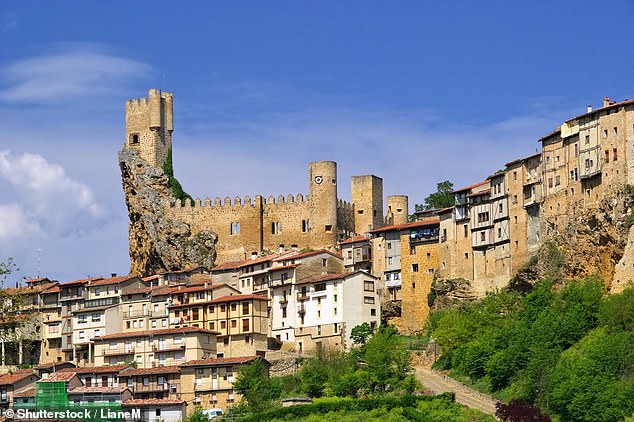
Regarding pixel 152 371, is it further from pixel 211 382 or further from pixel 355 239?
pixel 355 239

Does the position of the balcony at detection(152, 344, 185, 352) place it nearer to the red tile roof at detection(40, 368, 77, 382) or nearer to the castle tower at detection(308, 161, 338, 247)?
the red tile roof at detection(40, 368, 77, 382)

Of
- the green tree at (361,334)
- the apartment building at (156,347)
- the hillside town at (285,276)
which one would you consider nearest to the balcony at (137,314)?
the hillside town at (285,276)

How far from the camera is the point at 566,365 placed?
79500 mm

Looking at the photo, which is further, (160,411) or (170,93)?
(170,93)

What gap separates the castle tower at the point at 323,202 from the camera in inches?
4427

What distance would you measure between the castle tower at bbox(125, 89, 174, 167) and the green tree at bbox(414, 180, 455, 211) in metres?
21.6

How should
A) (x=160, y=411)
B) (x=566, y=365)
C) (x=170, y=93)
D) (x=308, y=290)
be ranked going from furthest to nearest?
1. (x=170, y=93)
2. (x=308, y=290)
3. (x=160, y=411)
4. (x=566, y=365)

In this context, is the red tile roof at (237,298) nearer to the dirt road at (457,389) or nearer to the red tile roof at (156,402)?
the red tile roof at (156,402)

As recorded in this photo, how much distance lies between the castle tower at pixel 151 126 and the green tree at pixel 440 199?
2160 centimetres

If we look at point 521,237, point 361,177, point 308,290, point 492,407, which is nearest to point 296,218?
point 361,177

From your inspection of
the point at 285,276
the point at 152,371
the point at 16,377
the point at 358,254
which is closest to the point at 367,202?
the point at 358,254

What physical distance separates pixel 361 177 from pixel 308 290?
54.6 feet

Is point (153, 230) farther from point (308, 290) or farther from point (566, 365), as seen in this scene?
point (566, 365)

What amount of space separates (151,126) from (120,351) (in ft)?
75.2
